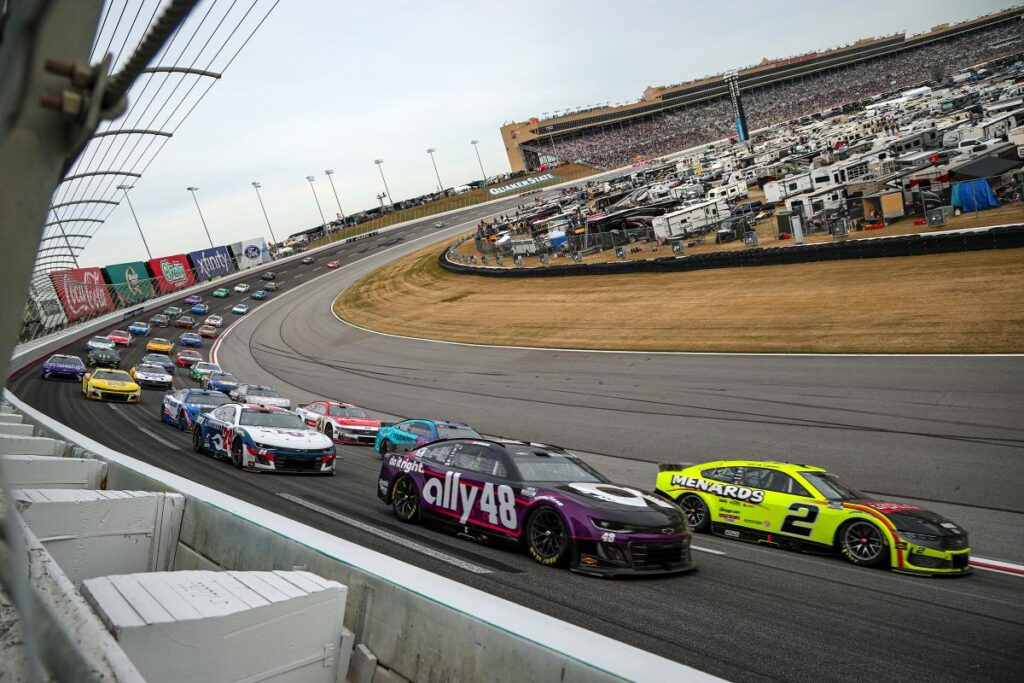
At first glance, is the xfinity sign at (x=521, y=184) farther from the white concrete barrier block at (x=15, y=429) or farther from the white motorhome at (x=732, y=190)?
the white concrete barrier block at (x=15, y=429)

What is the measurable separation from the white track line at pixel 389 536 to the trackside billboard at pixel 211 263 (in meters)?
73.6

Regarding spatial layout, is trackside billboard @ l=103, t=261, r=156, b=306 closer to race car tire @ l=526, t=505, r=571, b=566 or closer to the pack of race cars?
the pack of race cars

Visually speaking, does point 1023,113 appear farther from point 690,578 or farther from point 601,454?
point 690,578

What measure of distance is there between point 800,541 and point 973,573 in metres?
1.99

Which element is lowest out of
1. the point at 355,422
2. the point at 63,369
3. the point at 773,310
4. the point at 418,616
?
the point at 773,310

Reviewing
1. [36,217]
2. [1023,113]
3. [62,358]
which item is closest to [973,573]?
[36,217]

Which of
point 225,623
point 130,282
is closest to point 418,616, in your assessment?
point 225,623

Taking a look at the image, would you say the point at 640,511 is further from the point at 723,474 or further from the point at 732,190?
Result: the point at 732,190

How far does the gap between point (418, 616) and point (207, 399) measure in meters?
18.7

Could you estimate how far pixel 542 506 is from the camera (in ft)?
29.9

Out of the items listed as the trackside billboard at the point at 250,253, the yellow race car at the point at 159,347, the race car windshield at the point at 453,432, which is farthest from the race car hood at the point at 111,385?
the trackside billboard at the point at 250,253

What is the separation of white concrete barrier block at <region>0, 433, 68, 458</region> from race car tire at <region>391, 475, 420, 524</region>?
13.8 feet

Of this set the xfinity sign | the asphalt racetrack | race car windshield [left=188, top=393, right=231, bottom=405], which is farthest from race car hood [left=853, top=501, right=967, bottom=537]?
the xfinity sign

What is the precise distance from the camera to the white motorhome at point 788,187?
4369 centimetres
